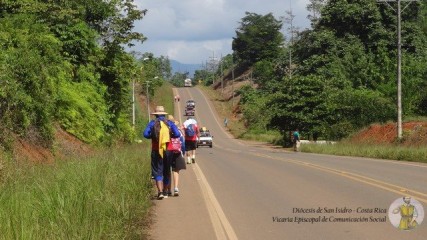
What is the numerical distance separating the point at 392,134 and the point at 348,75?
24.3 m

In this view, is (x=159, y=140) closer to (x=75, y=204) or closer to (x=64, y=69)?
(x=75, y=204)

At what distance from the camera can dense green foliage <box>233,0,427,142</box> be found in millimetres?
50406

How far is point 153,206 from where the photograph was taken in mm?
11078

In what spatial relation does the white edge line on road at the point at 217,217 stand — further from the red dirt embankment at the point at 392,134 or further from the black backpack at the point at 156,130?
the red dirt embankment at the point at 392,134

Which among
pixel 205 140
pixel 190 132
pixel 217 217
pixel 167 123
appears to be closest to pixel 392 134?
pixel 205 140

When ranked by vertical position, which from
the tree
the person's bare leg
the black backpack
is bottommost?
the person's bare leg

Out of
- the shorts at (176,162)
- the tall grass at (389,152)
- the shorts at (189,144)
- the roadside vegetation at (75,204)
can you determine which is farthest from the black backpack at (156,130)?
the tall grass at (389,152)

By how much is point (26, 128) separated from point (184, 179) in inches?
199

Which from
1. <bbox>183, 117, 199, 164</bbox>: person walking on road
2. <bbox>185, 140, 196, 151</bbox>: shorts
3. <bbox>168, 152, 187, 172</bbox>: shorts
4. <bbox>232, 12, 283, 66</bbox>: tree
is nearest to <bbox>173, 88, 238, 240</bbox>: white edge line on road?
<bbox>168, 152, 187, 172</bbox>: shorts

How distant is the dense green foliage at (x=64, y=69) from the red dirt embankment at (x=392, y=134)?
16.3 meters

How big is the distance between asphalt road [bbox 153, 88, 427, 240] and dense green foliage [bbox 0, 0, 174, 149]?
5.14 m

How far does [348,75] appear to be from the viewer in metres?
62.9

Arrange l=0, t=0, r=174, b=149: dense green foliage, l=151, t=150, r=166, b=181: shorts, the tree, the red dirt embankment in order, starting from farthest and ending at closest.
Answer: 1. the tree
2. the red dirt embankment
3. l=0, t=0, r=174, b=149: dense green foliage
4. l=151, t=150, r=166, b=181: shorts

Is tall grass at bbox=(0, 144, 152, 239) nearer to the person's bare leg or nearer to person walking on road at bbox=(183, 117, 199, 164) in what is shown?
the person's bare leg
